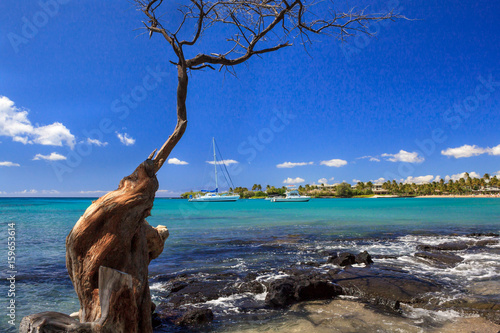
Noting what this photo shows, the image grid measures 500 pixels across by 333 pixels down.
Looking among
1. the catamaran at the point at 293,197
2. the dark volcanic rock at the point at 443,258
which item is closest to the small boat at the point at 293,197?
the catamaran at the point at 293,197

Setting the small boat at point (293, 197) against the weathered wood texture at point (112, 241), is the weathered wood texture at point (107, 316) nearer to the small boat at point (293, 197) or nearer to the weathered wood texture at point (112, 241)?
the weathered wood texture at point (112, 241)

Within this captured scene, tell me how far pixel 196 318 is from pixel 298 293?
2.67 metres

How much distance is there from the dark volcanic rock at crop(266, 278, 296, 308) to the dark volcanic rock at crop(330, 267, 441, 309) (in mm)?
1652

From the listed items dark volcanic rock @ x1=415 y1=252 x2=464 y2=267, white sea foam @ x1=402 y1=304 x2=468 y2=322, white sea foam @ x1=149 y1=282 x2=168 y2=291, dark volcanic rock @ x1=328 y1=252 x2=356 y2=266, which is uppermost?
dark volcanic rock @ x1=328 y1=252 x2=356 y2=266

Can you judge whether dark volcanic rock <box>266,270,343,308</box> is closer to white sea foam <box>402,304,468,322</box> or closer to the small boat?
white sea foam <box>402,304,468,322</box>

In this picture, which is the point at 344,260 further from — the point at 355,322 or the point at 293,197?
the point at 293,197

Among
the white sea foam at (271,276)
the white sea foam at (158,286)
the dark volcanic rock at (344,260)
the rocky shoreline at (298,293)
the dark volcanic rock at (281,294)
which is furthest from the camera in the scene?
the dark volcanic rock at (344,260)

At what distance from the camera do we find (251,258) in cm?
1387

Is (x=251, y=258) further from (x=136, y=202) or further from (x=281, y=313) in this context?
(x=136, y=202)

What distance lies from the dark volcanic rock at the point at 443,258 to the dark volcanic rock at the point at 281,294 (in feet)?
24.2

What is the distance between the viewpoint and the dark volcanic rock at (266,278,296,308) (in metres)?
7.61

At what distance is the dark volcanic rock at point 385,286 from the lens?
779cm

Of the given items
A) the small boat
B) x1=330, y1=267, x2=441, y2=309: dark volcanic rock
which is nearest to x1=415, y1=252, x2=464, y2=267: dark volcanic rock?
x1=330, y1=267, x2=441, y2=309: dark volcanic rock

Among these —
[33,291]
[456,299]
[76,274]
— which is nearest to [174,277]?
[33,291]
